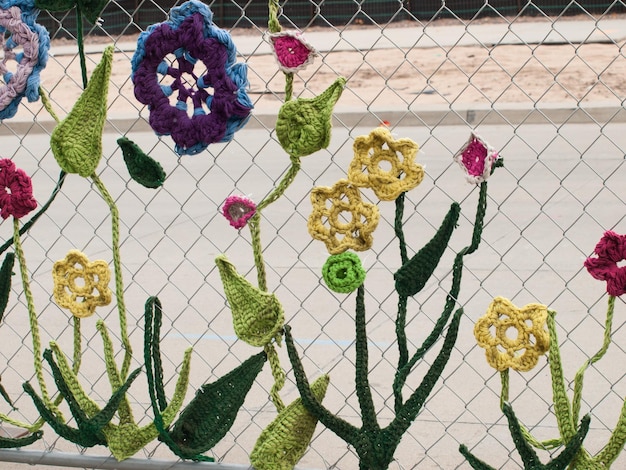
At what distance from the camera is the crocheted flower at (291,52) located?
196cm

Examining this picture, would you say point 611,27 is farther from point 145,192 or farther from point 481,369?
point 481,369

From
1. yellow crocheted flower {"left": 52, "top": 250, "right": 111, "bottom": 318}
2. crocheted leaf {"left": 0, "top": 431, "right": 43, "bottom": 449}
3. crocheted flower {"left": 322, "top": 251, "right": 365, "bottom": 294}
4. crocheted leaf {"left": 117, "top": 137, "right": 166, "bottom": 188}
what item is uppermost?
crocheted leaf {"left": 117, "top": 137, "right": 166, "bottom": 188}

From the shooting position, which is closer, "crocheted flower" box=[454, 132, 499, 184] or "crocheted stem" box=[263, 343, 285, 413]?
"crocheted flower" box=[454, 132, 499, 184]

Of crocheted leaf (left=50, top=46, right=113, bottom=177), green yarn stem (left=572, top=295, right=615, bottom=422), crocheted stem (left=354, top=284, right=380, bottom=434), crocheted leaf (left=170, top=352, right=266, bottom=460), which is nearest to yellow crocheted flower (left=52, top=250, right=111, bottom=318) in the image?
crocheted leaf (left=50, top=46, right=113, bottom=177)

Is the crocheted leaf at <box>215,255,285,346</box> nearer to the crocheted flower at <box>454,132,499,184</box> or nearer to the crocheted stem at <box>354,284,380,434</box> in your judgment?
the crocheted stem at <box>354,284,380,434</box>

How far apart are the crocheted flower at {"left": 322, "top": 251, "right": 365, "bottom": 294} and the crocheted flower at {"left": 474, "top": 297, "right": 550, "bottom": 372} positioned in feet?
0.98

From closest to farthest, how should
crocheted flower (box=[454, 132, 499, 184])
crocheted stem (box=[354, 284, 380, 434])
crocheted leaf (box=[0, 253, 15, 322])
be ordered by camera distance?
crocheted flower (box=[454, 132, 499, 184]), crocheted stem (box=[354, 284, 380, 434]), crocheted leaf (box=[0, 253, 15, 322])

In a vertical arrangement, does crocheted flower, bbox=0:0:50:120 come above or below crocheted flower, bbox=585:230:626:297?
below

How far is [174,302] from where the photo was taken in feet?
16.2

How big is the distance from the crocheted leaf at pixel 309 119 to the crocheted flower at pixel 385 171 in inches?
3.3

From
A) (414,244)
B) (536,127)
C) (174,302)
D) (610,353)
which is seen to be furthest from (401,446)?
(536,127)

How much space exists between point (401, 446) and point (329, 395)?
0.53 meters

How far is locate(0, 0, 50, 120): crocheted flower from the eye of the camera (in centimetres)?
216

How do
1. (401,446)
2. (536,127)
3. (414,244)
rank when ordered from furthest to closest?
(536,127) → (414,244) → (401,446)
